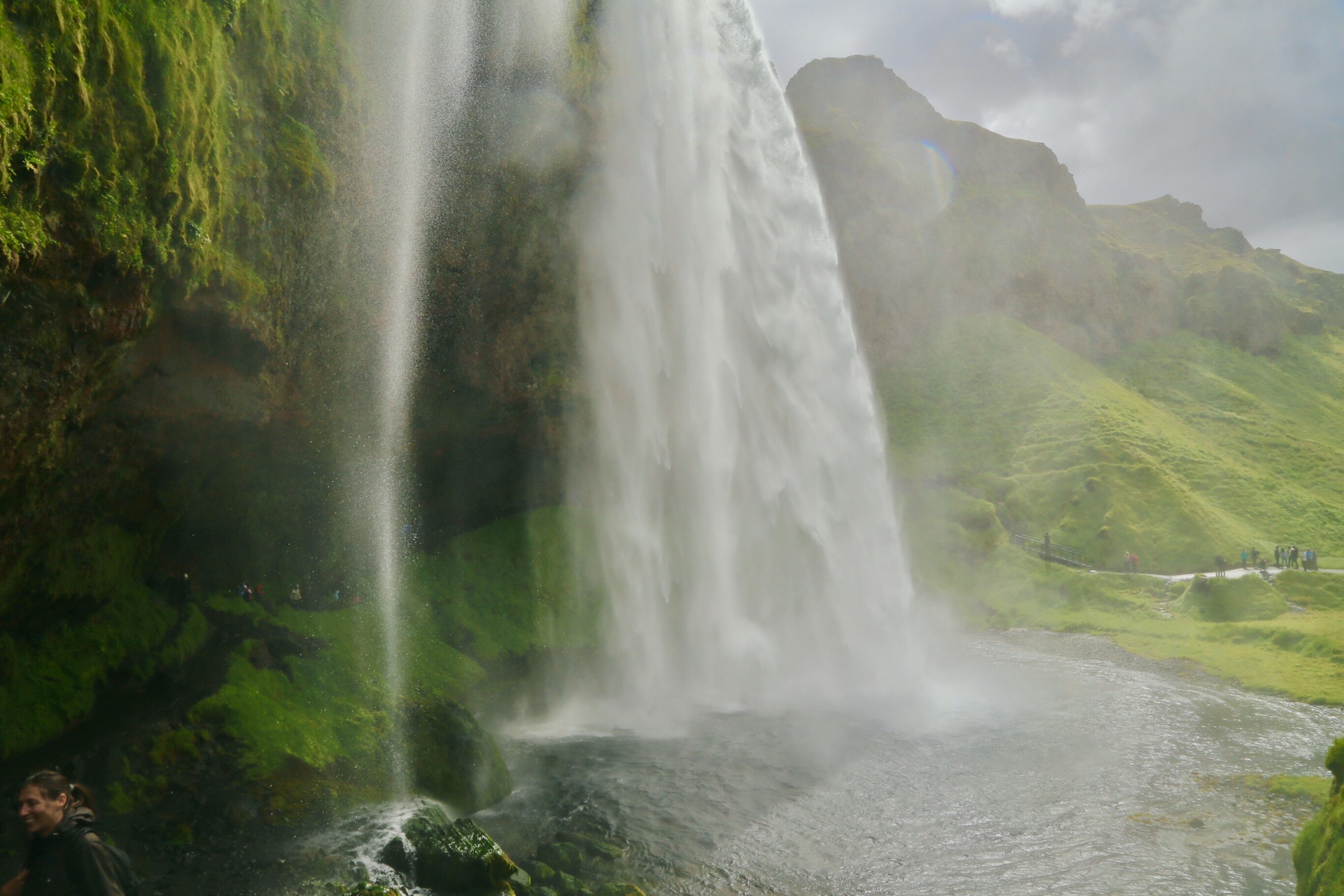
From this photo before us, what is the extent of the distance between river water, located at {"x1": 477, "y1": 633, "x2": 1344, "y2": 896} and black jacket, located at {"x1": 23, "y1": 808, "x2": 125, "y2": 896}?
6919mm

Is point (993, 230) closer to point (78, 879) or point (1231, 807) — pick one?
point (1231, 807)

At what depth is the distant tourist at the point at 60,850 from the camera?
13.3 ft

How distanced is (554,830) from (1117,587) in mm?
30634

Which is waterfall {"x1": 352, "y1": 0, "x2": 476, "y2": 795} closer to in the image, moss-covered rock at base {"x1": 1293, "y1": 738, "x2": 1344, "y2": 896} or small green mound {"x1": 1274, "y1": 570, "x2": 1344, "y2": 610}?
moss-covered rock at base {"x1": 1293, "y1": 738, "x2": 1344, "y2": 896}

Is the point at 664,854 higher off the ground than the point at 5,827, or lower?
lower

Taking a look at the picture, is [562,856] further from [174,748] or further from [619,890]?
[174,748]

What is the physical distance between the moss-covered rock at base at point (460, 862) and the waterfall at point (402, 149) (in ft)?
13.9

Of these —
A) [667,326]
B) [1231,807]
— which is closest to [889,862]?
[1231,807]

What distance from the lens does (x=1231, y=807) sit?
12.5 m

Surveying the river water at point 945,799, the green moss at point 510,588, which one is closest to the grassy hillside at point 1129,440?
the green moss at point 510,588

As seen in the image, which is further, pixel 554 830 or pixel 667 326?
pixel 667 326

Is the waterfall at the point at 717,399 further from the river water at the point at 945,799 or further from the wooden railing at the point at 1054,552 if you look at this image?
the wooden railing at the point at 1054,552

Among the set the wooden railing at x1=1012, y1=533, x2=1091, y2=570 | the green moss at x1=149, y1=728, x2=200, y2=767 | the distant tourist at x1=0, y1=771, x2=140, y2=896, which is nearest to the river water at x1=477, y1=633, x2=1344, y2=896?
the green moss at x1=149, y1=728, x2=200, y2=767

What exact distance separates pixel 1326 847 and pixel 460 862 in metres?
8.75
